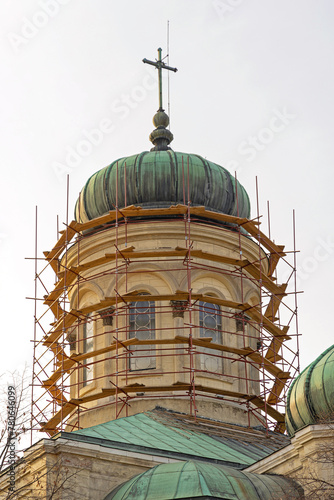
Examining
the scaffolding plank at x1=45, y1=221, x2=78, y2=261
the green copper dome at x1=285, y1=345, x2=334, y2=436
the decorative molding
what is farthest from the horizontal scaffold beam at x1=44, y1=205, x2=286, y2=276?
the green copper dome at x1=285, y1=345, x2=334, y2=436

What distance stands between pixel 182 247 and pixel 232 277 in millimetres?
2093

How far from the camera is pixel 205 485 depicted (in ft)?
89.1

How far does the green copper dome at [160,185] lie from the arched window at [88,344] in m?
4.06

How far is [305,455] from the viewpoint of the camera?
2772cm

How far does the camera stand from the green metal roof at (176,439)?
3131 centimetres

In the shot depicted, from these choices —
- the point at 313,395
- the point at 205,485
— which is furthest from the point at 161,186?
the point at 205,485

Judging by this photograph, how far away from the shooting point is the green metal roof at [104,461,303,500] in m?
27.2

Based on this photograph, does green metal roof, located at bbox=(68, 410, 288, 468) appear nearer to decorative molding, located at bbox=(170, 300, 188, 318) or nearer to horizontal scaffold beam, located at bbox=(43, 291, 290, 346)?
decorative molding, located at bbox=(170, 300, 188, 318)

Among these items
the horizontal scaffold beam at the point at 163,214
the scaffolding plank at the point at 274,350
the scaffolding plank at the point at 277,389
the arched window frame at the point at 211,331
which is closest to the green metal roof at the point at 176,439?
the arched window frame at the point at 211,331

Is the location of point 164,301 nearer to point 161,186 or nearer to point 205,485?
point 161,186

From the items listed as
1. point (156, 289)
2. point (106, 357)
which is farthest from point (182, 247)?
point (106, 357)

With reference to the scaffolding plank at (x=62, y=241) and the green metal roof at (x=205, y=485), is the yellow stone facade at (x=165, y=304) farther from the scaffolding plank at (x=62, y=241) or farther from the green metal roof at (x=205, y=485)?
the green metal roof at (x=205, y=485)

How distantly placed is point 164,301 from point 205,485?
12.4 meters

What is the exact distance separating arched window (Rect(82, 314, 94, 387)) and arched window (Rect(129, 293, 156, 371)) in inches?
57.9
